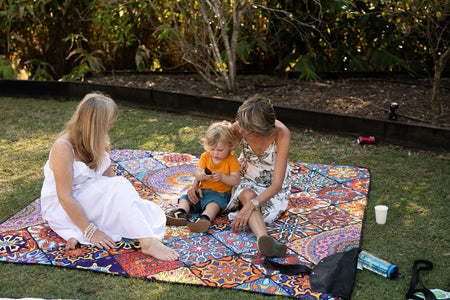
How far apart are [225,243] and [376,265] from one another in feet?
3.21

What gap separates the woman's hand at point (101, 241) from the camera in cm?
312

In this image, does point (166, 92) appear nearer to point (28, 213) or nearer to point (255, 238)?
point (28, 213)

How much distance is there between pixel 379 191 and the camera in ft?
13.3

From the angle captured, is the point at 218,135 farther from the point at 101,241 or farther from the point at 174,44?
the point at 174,44

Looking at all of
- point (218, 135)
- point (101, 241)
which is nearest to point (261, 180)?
point (218, 135)

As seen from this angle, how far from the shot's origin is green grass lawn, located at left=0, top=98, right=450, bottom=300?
8.91 ft

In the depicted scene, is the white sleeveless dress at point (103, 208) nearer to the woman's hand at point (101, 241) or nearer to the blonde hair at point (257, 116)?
the woman's hand at point (101, 241)

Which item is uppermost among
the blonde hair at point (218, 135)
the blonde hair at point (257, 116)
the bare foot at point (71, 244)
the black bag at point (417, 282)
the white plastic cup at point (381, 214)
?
the blonde hair at point (257, 116)

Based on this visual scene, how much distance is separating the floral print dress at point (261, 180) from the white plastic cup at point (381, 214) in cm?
66

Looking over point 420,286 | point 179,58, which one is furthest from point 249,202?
point 179,58

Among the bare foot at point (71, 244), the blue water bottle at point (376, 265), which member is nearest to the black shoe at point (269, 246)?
the blue water bottle at point (376, 265)

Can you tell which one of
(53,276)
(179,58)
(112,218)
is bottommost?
(53,276)

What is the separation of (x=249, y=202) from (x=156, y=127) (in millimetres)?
2768

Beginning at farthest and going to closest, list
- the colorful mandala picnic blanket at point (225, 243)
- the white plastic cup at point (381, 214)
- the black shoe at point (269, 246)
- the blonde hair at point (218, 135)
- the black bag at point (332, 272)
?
the blonde hair at point (218, 135) < the white plastic cup at point (381, 214) < the black shoe at point (269, 246) < the colorful mandala picnic blanket at point (225, 243) < the black bag at point (332, 272)
